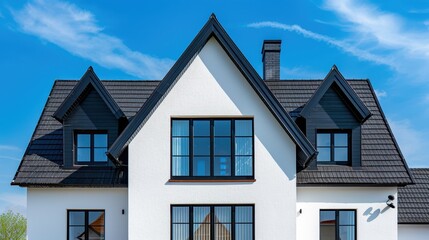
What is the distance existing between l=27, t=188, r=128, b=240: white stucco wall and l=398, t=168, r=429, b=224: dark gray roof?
1092cm

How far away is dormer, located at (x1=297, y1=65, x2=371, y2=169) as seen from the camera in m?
15.0

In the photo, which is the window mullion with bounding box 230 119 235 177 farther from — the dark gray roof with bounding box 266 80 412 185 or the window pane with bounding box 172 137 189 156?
the dark gray roof with bounding box 266 80 412 185

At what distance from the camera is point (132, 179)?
13.5 meters

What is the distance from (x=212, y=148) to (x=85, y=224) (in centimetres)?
542

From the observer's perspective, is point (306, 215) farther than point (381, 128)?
No

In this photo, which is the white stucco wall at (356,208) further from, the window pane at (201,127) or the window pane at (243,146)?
the window pane at (201,127)

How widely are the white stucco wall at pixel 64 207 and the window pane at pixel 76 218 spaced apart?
0.67ft

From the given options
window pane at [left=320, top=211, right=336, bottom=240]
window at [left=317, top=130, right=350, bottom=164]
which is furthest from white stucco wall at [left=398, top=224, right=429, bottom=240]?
window at [left=317, top=130, right=350, bottom=164]

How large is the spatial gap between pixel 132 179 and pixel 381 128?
10096 millimetres

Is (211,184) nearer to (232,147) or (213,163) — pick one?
(213,163)

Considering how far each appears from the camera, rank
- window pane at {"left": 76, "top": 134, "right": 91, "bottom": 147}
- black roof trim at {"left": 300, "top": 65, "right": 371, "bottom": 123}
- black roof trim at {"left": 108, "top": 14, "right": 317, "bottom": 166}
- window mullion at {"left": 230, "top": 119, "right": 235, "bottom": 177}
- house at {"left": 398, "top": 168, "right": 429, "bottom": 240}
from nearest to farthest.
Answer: black roof trim at {"left": 108, "top": 14, "right": 317, "bottom": 166}, window mullion at {"left": 230, "top": 119, "right": 235, "bottom": 177}, black roof trim at {"left": 300, "top": 65, "right": 371, "bottom": 123}, window pane at {"left": 76, "top": 134, "right": 91, "bottom": 147}, house at {"left": 398, "top": 168, "right": 429, "bottom": 240}

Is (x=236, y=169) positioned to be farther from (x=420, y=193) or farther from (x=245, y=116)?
(x=420, y=193)

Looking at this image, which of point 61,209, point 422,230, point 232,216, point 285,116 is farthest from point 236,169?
point 422,230

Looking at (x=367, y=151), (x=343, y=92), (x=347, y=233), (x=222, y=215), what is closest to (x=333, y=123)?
(x=343, y=92)
